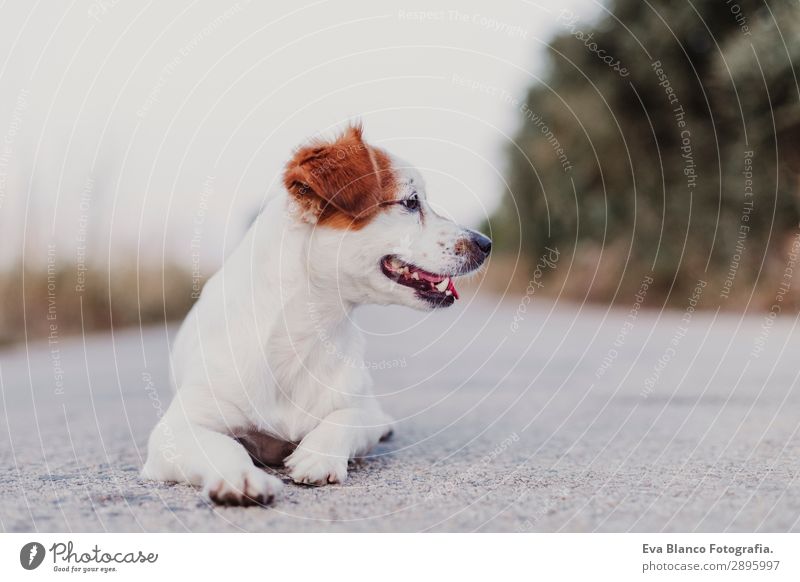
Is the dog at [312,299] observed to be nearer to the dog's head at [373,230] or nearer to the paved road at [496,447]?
the dog's head at [373,230]

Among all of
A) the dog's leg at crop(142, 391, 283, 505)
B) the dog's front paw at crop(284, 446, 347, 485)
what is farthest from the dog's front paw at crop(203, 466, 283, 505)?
the dog's front paw at crop(284, 446, 347, 485)

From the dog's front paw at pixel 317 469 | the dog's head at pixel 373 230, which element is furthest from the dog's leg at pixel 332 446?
the dog's head at pixel 373 230

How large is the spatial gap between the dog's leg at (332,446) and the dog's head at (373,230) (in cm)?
61

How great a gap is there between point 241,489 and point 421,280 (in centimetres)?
160

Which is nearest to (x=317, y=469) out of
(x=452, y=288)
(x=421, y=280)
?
(x=421, y=280)

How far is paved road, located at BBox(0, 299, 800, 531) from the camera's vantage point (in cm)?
335

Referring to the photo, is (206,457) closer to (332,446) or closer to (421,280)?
(332,446)

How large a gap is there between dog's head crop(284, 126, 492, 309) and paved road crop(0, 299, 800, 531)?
2.99 feet

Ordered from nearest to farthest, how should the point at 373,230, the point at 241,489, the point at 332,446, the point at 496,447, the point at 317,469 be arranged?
1. the point at 241,489
2. the point at 317,469
3. the point at 332,446
4. the point at 373,230
5. the point at 496,447

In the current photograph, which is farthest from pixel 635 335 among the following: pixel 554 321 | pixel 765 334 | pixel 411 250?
pixel 411 250

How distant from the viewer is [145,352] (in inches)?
469

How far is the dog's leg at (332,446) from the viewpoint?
3818mm

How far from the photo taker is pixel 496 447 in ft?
16.1

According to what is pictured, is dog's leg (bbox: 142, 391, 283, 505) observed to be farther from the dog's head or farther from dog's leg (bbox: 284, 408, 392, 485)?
the dog's head
